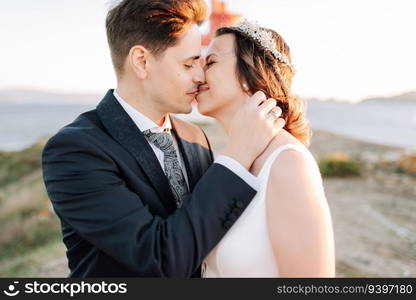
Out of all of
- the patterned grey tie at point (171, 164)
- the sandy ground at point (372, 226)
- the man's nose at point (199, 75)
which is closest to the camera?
the patterned grey tie at point (171, 164)

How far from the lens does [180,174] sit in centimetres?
268

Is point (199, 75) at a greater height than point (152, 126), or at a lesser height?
greater

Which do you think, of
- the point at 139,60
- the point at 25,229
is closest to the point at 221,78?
the point at 139,60

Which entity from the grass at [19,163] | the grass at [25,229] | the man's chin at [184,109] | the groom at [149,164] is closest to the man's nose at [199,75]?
the groom at [149,164]

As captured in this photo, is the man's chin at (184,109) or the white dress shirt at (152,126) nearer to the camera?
the white dress shirt at (152,126)

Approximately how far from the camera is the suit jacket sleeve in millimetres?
2088

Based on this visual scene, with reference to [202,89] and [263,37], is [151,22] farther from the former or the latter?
[263,37]

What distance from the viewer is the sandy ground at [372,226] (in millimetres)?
6340

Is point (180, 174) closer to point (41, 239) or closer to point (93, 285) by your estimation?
point (93, 285)

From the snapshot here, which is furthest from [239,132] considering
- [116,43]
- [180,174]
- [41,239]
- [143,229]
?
[41,239]

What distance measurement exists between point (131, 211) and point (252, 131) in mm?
739

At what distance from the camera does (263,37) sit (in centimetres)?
271

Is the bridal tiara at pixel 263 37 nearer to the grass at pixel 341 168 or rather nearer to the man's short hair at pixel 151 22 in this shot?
the man's short hair at pixel 151 22

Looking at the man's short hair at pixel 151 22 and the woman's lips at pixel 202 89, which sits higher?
the man's short hair at pixel 151 22
